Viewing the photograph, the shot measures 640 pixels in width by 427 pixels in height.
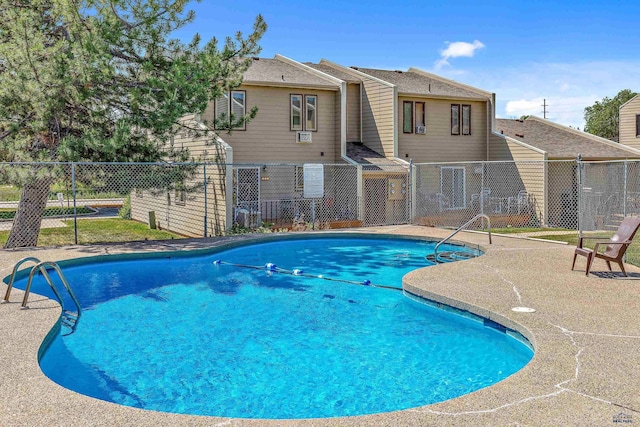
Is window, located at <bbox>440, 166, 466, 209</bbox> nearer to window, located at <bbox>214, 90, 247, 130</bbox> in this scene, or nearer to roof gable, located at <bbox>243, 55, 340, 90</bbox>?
roof gable, located at <bbox>243, 55, 340, 90</bbox>

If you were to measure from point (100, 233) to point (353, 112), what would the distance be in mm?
10121

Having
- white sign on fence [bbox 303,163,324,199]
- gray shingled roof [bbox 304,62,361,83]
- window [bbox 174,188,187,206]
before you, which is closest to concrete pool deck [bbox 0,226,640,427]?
white sign on fence [bbox 303,163,324,199]

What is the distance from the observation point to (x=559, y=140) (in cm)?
2428

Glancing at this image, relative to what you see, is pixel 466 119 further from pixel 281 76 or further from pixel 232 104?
pixel 232 104

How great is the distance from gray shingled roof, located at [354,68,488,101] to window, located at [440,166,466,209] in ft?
9.56

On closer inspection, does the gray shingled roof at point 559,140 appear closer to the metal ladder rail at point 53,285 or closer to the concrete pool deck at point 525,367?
the concrete pool deck at point 525,367

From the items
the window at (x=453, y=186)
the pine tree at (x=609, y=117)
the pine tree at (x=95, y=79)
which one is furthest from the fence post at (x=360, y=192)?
the pine tree at (x=609, y=117)

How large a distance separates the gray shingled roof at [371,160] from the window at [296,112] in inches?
86.0

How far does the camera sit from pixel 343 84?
19.8 meters

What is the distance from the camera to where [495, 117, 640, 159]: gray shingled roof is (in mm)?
22672

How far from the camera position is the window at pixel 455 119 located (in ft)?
75.2

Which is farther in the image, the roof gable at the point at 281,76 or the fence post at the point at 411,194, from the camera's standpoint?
the roof gable at the point at 281,76

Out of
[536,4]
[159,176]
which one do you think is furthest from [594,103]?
[159,176]

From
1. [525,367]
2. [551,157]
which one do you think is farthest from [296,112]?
[525,367]
